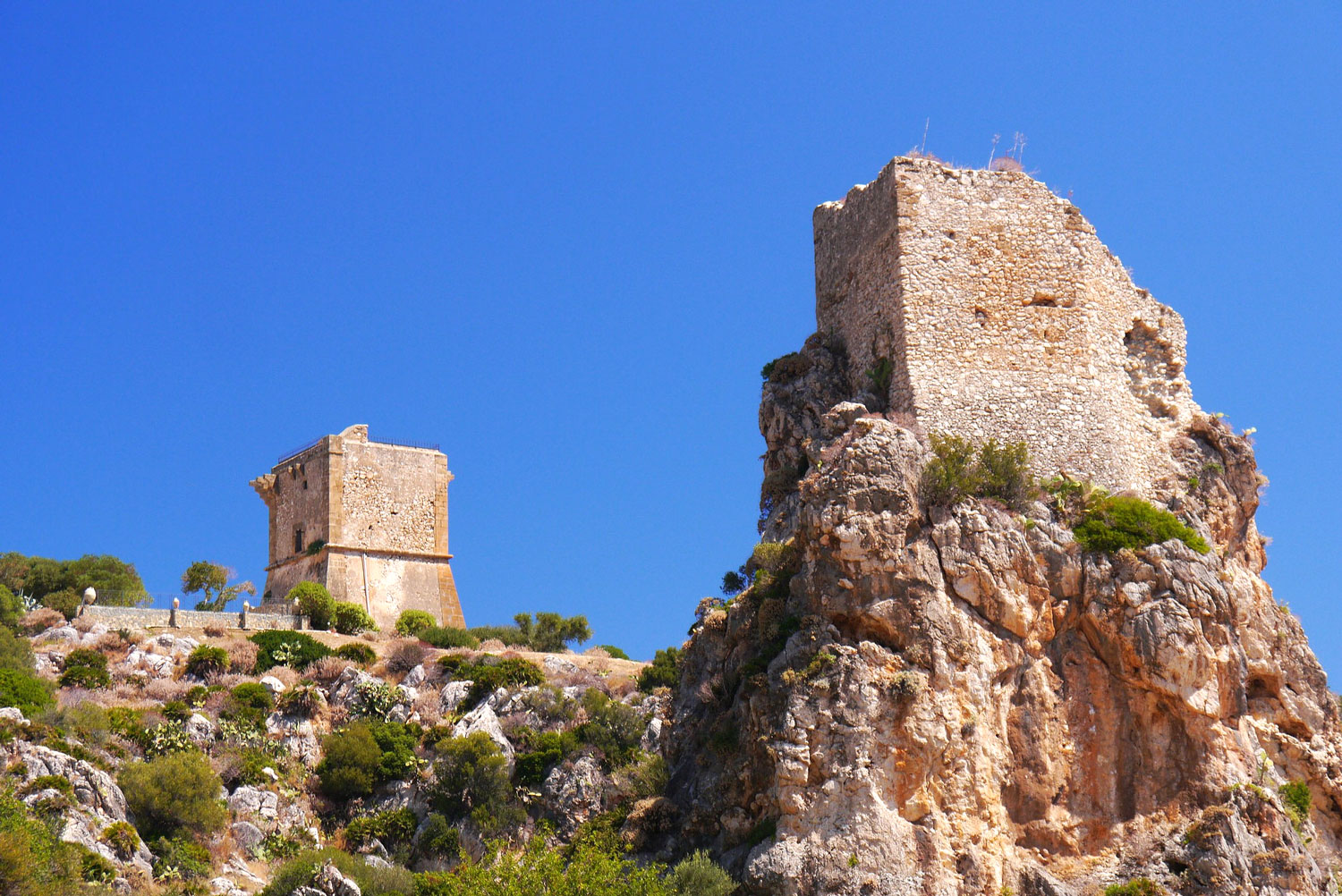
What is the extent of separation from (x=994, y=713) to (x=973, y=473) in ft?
14.1

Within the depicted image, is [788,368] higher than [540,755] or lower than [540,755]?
higher

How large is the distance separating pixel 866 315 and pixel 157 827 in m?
17.6

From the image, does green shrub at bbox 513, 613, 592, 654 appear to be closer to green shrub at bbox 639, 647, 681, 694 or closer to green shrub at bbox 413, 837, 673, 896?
green shrub at bbox 639, 647, 681, 694

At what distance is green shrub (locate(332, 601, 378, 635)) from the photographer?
4841 centimetres

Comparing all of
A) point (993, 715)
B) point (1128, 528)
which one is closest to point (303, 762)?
point (993, 715)

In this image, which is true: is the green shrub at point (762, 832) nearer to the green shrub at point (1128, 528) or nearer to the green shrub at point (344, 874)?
the green shrub at point (1128, 528)

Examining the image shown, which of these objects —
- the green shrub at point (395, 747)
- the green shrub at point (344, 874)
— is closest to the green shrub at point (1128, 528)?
the green shrub at point (344, 874)

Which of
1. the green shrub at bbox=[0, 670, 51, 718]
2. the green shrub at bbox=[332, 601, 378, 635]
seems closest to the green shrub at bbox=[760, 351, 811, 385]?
the green shrub at bbox=[0, 670, 51, 718]

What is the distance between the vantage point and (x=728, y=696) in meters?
26.9

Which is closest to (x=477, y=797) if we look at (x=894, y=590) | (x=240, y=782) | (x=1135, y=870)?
(x=240, y=782)

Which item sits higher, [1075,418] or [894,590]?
[1075,418]

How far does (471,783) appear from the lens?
33.6 metres

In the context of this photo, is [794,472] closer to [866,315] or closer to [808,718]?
[866,315]

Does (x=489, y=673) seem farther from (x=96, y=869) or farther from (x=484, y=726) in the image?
(x=96, y=869)
